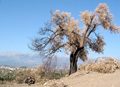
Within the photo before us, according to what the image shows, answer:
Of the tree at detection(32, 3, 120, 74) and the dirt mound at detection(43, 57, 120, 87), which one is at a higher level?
the tree at detection(32, 3, 120, 74)

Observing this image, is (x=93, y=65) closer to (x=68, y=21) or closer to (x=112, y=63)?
(x=112, y=63)

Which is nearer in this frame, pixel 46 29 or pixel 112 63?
pixel 112 63

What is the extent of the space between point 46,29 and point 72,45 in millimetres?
2843

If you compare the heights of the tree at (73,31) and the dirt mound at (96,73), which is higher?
the tree at (73,31)

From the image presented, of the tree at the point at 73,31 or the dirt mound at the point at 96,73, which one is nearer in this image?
the dirt mound at the point at 96,73

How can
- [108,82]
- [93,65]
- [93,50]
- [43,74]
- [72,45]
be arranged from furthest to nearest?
[43,74] < [93,50] < [72,45] < [93,65] < [108,82]

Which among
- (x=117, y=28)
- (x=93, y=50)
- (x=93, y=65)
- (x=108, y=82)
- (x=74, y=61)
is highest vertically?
(x=117, y=28)

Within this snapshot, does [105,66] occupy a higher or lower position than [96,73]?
higher

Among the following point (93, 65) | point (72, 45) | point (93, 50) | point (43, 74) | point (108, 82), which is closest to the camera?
point (108, 82)

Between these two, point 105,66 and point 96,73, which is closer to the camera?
point 96,73

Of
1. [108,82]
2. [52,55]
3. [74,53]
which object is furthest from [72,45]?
[108,82]

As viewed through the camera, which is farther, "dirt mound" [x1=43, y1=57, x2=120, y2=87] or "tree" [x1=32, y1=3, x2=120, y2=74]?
"tree" [x1=32, y1=3, x2=120, y2=74]

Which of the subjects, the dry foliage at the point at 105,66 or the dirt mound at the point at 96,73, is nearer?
the dirt mound at the point at 96,73

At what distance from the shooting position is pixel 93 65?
988 centimetres
